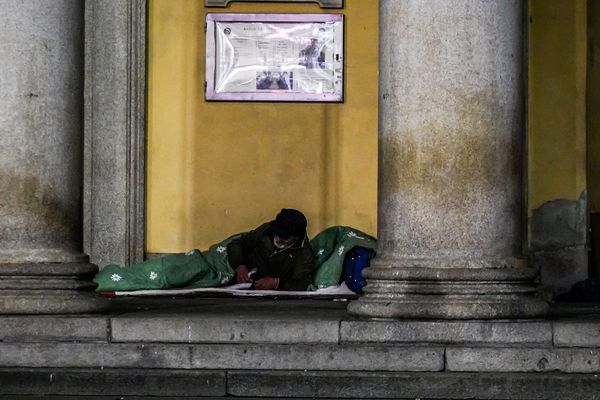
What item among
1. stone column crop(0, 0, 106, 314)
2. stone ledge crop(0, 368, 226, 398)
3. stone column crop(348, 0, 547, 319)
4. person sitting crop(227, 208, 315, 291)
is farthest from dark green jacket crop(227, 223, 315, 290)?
stone ledge crop(0, 368, 226, 398)

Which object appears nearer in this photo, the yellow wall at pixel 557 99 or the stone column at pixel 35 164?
the stone column at pixel 35 164

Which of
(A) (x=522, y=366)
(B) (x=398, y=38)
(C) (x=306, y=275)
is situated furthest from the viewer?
(C) (x=306, y=275)

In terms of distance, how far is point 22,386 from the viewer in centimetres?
877

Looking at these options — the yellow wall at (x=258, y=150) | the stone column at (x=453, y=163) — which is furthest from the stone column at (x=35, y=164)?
the yellow wall at (x=258, y=150)

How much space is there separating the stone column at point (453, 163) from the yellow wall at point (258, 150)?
3.64 m

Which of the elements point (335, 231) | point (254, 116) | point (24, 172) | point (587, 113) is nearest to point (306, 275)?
point (335, 231)

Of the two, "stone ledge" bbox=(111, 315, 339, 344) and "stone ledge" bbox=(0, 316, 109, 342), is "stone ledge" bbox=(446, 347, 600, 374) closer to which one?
"stone ledge" bbox=(111, 315, 339, 344)

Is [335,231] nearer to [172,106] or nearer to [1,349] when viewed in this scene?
[172,106]

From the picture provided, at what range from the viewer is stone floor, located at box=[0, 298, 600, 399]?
28.2ft

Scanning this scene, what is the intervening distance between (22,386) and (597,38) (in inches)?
248

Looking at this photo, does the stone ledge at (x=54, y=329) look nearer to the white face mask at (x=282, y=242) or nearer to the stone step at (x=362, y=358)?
the stone step at (x=362, y=358)

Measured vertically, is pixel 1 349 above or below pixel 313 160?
below

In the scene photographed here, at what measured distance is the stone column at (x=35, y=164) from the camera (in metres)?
9.48

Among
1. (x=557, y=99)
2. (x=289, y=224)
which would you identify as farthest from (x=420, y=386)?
(x=557, y=99)
